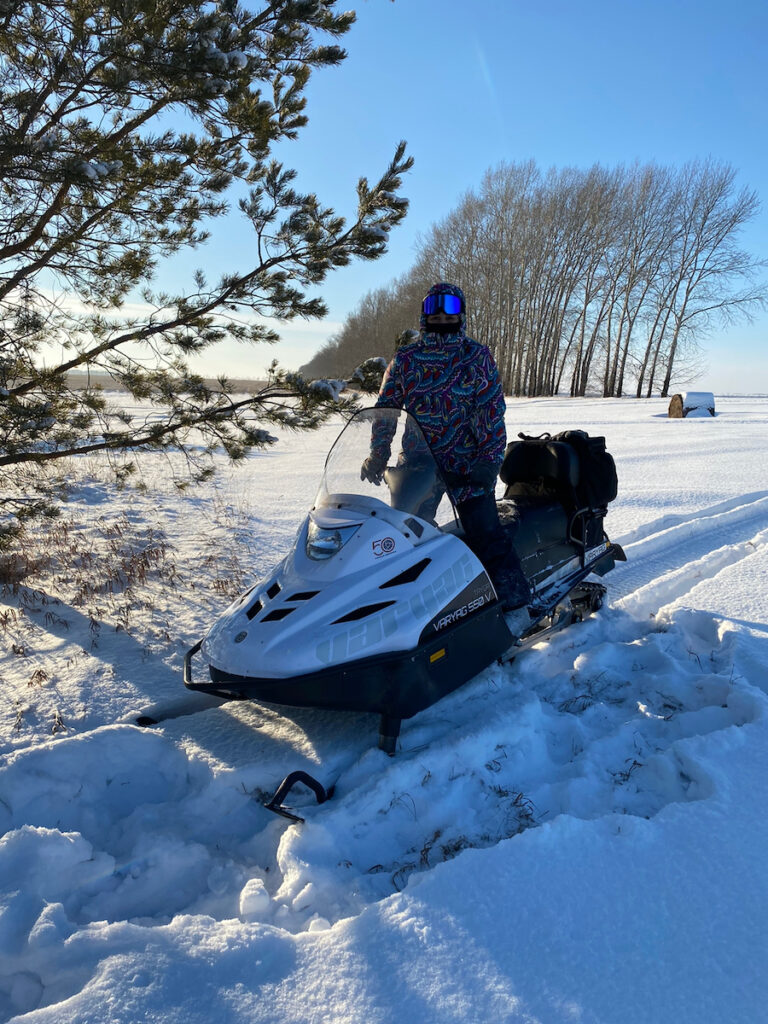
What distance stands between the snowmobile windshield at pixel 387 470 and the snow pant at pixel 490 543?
0.18m

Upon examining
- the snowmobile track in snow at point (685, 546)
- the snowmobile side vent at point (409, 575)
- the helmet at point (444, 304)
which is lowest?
the snowmobile track in snow at point (685, 546)

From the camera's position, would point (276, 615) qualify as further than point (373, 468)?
No

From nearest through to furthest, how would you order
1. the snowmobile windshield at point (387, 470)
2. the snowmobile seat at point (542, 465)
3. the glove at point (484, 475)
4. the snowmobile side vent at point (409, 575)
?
the snowmobile side vent at point (409, 575), the snowmobile windshield at point (387, 470), the glove at point (484, 475), the snowmobile seat at point (542, 465)

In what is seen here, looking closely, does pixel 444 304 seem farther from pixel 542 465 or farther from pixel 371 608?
pixel 371 608

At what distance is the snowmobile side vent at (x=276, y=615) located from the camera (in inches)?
106

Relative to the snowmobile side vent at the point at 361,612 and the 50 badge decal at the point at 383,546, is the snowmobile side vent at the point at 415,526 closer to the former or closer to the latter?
the 50 badge decal at the point at 383,546

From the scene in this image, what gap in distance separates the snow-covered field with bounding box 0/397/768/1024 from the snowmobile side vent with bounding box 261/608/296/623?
60cm

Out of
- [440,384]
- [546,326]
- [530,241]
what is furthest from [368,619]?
[546,326]

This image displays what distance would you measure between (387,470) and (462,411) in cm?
58

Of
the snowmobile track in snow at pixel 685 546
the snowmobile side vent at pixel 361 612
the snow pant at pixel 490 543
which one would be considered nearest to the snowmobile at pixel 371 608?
the snowmobile side vent at pixel 361 612

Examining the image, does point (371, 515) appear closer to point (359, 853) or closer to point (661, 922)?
point (359, 853)

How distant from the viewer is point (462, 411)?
11.2 feet

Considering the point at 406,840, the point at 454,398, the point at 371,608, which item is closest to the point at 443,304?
the point at 454,398

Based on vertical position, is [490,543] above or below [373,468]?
below
